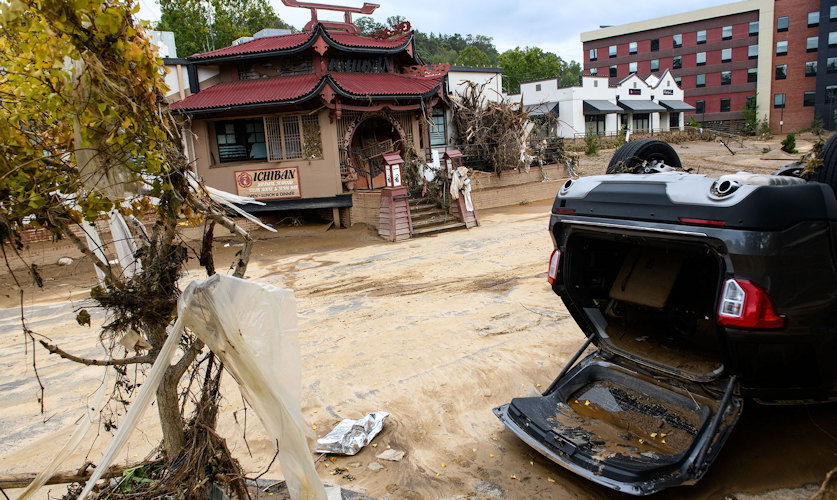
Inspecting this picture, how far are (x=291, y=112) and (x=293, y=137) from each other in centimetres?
82

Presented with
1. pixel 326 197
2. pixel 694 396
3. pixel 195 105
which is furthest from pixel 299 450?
pixel 195 105

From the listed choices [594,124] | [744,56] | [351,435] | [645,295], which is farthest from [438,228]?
[744,56]

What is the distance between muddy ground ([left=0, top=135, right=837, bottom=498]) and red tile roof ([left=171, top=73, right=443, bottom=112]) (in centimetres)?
656

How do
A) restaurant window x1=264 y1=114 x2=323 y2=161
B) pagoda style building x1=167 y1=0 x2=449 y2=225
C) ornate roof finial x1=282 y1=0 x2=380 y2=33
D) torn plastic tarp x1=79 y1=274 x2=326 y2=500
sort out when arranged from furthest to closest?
ornate roof finial x1=282 y1=0 x2=380 y2=33 < restaurant window x1=264 y1=114 x2=323 y2=161 < pagoda style building x1=167 y1=0 x2=449 y2=225 < torn plastic tarp x1=79 y1=274 x2=326 y2=500

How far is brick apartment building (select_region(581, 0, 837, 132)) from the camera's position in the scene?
151 ft

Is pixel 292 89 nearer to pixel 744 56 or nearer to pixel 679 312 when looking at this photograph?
pixel 679 312

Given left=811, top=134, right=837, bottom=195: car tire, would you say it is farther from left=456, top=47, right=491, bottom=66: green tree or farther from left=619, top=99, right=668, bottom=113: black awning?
left=456, top=47, right=491, bottom=66: green tree

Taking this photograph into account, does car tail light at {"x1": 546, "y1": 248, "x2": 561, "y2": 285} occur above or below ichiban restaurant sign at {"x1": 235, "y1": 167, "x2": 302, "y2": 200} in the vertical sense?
below

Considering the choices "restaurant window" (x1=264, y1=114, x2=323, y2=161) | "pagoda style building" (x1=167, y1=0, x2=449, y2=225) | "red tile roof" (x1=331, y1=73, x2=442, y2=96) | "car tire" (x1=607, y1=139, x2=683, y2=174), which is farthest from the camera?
"restaurant window" (x1=264, y1=114, x2=323, y2=161)

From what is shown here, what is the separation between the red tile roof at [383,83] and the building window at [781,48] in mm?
43543

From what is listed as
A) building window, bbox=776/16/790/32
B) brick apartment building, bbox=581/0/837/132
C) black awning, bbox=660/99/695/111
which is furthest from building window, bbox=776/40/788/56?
black awning, bbox=660/99/695/111

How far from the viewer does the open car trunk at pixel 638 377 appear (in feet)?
11.3

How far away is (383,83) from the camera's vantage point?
59.8ft

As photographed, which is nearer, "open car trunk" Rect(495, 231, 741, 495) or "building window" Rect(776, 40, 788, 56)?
"open car trunk" Rect(495, 231, 741, 495)
